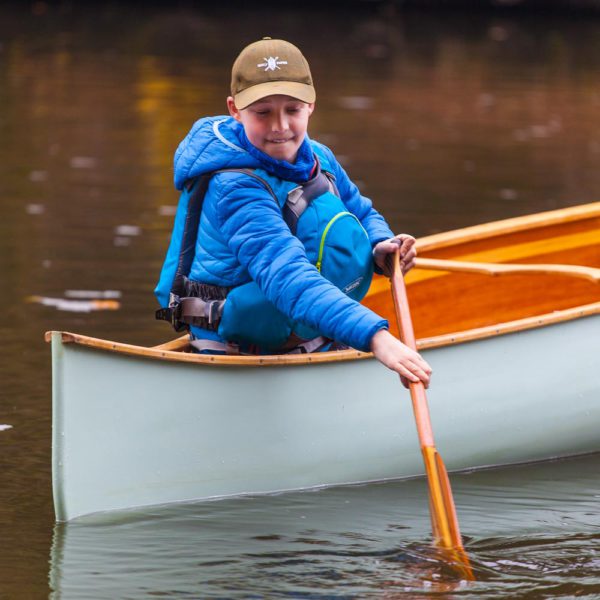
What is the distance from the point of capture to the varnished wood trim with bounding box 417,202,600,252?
607 centimetres

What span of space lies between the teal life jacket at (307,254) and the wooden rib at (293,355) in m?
0.10

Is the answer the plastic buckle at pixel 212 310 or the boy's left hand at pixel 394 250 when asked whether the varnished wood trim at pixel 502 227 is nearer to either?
the boy's left hand at pixel 394 250

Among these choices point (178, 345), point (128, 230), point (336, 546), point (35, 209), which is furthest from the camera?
point (35, 209)

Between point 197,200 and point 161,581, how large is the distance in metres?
1.13

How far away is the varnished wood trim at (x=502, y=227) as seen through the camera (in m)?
6.07

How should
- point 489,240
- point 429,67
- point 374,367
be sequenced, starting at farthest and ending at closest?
point 429,67 < point 489,240 < point 374,367

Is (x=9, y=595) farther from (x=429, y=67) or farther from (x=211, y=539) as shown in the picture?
(x=429, y=67)

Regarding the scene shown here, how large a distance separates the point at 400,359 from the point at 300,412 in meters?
0.70

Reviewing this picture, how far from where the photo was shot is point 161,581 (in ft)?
13.9

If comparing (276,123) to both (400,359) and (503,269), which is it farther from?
(503,269)

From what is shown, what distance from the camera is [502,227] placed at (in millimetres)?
6312

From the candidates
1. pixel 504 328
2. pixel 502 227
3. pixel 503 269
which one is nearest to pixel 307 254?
pixel 504 328

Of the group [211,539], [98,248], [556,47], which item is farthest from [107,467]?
[556,47]

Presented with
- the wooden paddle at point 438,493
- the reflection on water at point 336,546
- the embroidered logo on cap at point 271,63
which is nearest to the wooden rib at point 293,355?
the wooden paddle at point 438,493
